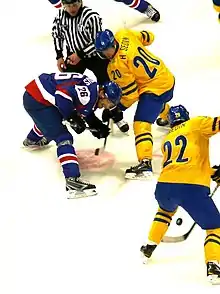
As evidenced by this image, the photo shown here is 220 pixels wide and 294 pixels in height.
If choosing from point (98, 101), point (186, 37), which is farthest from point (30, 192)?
point (186, 37)

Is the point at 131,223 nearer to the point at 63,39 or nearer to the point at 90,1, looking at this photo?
the point at 63,39

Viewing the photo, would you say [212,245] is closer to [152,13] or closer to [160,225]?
[160,225]

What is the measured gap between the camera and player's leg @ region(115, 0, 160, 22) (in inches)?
185

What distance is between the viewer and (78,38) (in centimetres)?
357

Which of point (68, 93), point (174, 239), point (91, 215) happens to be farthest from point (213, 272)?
point (68, 93)

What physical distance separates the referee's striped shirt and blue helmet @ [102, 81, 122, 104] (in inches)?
16.4

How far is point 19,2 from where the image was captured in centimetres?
551

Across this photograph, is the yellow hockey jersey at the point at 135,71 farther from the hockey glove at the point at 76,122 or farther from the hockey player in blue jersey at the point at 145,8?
the hockey player in blue jersey at the point at 145,8

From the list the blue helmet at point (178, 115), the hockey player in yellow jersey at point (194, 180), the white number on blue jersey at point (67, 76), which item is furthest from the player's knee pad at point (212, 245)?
the white number on blue jersey at point (67, 76)

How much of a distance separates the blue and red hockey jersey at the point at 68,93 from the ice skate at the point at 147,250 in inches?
29.9

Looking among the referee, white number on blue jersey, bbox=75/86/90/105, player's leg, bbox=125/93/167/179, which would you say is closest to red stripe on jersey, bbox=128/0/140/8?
the referee

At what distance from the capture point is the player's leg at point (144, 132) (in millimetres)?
3293

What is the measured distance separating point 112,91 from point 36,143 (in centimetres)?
60

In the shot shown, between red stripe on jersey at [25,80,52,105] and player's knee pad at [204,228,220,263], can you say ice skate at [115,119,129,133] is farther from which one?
player's knee pad at [204,228,220,263]
